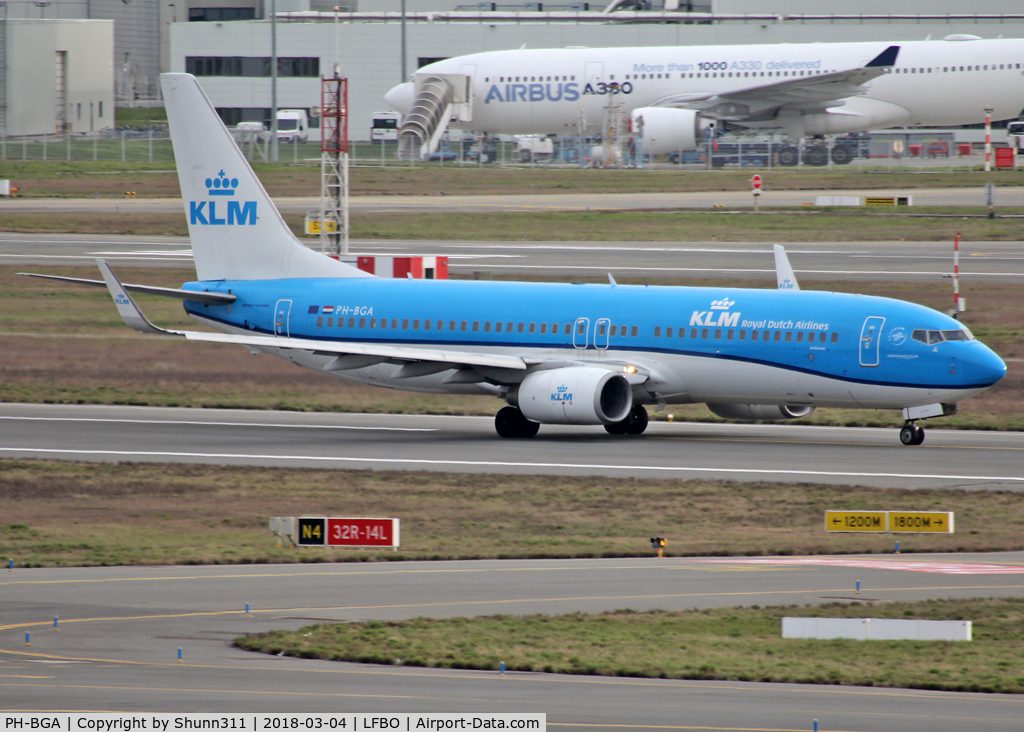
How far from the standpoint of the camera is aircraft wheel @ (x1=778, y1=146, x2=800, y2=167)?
108 metres

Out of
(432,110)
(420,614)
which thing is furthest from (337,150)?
(432,110)

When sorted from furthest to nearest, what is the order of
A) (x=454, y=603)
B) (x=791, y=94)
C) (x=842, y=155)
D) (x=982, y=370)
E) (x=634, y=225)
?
1. (x=842, y=155)
2. (x=791, y=94)
3. (x=634, y=225)
4. (x=982, y=370)
5. (x=454, y=603)

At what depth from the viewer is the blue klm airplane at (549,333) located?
123 feet

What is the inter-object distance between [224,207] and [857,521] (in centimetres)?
2498

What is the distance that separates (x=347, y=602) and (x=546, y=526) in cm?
736

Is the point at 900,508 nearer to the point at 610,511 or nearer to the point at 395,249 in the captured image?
the point at 610,511

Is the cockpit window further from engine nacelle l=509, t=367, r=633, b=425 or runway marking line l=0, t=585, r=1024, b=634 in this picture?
runway marking line l=0, t=585, r=1024, b=634

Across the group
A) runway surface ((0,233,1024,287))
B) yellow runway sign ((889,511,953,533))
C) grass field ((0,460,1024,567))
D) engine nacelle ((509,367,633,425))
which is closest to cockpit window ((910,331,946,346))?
grass field ((0,460,1024,567))

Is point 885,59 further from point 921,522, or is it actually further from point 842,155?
point 921,522

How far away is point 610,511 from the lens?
30.1m

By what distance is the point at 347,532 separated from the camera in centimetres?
2648

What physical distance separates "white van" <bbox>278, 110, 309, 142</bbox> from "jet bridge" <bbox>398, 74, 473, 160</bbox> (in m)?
29.3

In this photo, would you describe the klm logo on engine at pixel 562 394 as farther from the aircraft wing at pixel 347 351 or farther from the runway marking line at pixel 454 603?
the runway marking line at pixel 454 603

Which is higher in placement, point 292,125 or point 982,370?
point 292,125
